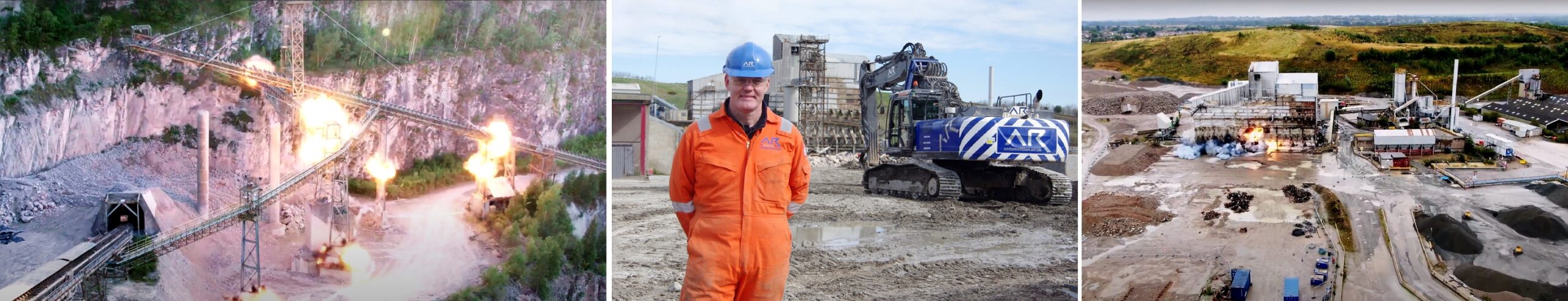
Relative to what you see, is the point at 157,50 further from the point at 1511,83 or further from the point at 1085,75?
the point at 1511,83

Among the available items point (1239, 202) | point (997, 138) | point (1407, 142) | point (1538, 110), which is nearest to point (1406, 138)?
point (1407, 142)

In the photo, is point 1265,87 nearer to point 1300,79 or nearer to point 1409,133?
point 1300,79

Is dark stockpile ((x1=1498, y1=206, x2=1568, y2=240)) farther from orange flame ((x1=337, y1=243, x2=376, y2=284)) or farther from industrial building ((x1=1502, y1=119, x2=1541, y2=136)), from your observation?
orange flame ((x1=337, y1=243, x2=376, y2=284))

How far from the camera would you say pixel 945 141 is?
6.18m

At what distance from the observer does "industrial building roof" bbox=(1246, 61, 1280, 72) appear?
17.8 ft

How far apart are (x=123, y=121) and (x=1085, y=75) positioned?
4942mm

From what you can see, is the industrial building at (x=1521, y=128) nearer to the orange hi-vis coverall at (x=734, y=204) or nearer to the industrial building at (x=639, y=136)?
the orange hi-vis coverall at (x=734, y=204)

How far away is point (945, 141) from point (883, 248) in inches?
31.7

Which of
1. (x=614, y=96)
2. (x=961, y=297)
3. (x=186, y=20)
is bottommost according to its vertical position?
(x=961, y=297)

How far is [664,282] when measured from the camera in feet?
18.4

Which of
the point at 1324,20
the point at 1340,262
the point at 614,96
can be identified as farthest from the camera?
the point at 614,96

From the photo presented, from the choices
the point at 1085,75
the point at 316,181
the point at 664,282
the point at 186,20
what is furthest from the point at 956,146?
the point at 186,20

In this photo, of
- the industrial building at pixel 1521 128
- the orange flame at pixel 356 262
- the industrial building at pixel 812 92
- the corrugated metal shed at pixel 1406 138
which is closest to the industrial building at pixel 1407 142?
→ the corrugated metal shed at pixel 1406 138

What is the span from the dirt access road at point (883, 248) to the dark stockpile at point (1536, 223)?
2.00 meters
